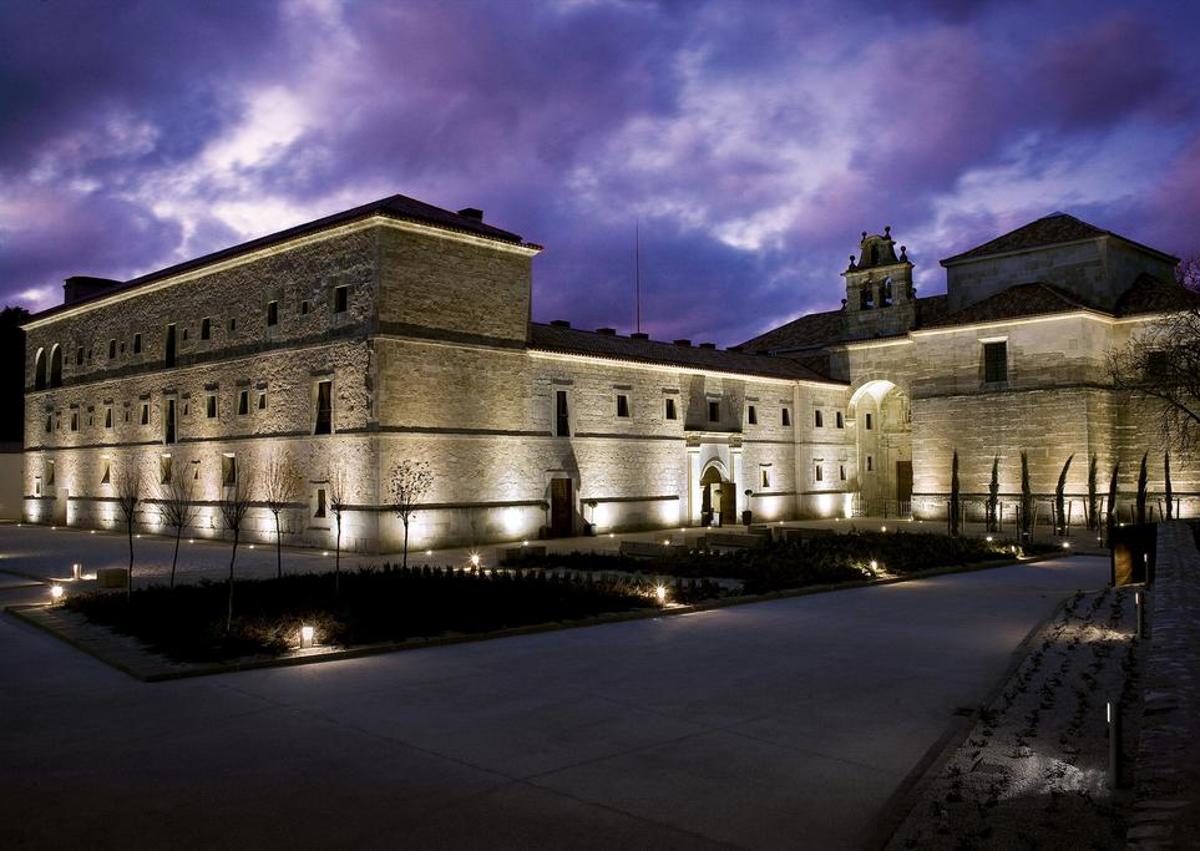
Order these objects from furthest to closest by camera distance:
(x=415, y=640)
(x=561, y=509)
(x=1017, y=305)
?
(x=1017, y=305) < (x=561, y=509) < (x=415, y=640)

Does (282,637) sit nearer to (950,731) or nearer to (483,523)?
(950,731)

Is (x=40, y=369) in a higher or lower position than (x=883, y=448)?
higher

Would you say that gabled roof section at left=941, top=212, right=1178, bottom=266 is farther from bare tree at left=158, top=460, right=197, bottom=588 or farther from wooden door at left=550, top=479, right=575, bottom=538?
bare tree at left=158, top=460, right=197, bottom=588

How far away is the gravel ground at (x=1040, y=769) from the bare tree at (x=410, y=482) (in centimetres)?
2063

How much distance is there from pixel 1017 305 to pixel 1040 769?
4065 cm

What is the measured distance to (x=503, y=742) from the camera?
859cm

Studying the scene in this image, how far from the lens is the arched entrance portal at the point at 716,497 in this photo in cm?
4241

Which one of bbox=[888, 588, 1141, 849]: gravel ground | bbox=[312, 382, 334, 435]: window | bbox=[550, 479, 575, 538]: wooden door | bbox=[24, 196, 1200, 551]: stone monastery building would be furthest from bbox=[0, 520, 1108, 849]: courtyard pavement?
bbox=[550, 479, 575, 538]: wooden door

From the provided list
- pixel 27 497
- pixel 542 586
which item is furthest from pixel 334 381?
pixel 27 497

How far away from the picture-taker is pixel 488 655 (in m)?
13.0

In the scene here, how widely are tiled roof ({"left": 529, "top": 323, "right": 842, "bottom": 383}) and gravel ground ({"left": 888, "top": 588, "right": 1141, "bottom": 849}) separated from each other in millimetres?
25575

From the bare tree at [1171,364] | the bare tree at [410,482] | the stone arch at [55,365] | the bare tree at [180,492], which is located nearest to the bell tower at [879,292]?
the bare tree at [1171,364]

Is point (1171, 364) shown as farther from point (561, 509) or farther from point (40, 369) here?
point (40, 369)

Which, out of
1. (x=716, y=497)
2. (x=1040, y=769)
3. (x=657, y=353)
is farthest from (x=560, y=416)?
(x=1040, y=769)
